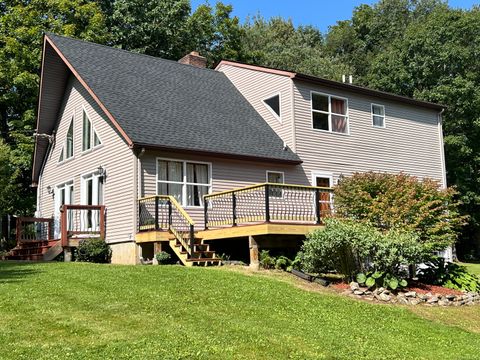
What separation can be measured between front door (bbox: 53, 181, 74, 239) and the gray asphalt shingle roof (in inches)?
181

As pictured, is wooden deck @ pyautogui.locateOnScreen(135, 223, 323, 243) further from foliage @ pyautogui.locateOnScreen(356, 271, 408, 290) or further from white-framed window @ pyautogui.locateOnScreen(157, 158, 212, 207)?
foliage @ pyautogui.locateOnScreen(356, 271, 408, 290)

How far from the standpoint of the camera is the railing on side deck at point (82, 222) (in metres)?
18.2

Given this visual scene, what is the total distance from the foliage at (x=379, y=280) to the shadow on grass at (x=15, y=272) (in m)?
7.62

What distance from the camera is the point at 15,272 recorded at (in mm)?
13680

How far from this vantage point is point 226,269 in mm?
14656

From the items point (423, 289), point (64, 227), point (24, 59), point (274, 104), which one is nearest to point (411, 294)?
point (423, 289)

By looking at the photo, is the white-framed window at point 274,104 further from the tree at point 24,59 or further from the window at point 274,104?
the tree at point 24,59

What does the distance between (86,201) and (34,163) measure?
6.00 m

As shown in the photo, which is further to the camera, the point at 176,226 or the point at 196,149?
the point at 196,149

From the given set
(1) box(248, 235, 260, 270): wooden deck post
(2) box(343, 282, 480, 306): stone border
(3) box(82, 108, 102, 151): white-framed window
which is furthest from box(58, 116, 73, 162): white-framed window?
(2) box(343, 282, 480, 306): stone border

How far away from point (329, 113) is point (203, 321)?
567 inches

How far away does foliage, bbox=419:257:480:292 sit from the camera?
14773 mm

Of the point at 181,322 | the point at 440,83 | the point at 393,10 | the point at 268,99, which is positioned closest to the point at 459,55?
the point at 440,83

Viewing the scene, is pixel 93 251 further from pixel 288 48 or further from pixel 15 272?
pixel 288 48
